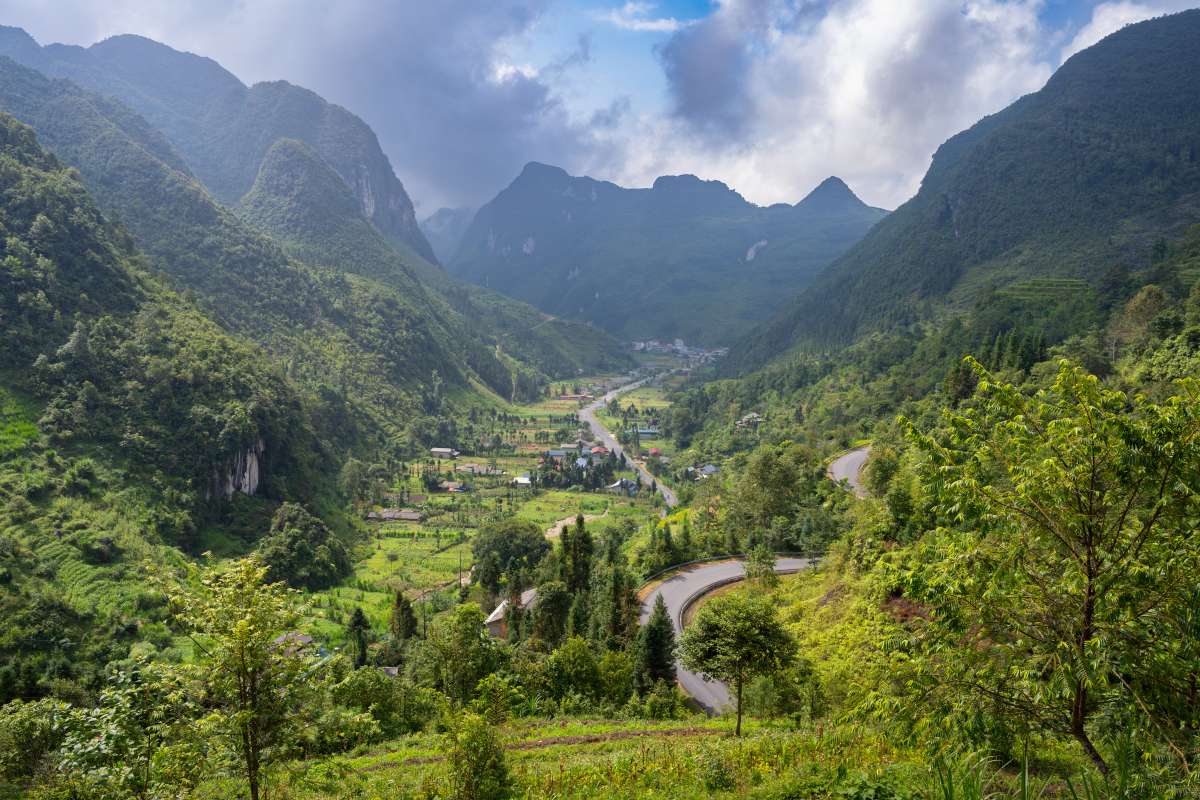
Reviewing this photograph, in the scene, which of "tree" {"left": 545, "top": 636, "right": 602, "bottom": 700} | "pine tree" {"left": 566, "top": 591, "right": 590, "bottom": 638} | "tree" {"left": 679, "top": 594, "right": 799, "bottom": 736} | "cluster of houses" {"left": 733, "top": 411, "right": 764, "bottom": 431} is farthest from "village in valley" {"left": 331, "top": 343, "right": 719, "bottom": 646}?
"tree" {"left": 679, "top": 594, "right": 799, "bottom": 736}

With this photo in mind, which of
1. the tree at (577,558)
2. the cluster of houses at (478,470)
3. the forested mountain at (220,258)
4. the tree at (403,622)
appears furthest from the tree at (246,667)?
the forested mountain at (220,258)

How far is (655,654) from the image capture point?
25.2 m

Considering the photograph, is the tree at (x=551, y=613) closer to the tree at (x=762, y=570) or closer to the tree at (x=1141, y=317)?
the tree at (x=762, y=570)

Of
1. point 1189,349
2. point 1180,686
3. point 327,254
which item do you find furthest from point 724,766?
point 327,254

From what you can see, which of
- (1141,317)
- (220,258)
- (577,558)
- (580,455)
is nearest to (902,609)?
(577,558)

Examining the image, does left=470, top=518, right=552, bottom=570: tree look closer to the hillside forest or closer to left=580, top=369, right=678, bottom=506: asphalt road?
the hillside forest

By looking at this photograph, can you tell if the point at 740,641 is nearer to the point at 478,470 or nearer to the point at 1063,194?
the point at 478,470

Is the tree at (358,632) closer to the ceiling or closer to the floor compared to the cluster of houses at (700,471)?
closer to the floor

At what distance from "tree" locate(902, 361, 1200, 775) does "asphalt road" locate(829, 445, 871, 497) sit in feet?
129

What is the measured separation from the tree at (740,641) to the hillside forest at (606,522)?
4.5 inches

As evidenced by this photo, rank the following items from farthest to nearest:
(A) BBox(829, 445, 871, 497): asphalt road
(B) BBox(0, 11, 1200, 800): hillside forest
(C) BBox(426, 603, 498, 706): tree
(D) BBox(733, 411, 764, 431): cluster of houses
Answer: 1. (D) BBox(733, 411, 764, 431): cluster of houses
2. (A) BBox(829, 445, 871, 497): asphalt road
3. (C) BBox(426, 603, 498, 706): tree
4. (B) BBox(0, 11, 1200, 800): hillside forest

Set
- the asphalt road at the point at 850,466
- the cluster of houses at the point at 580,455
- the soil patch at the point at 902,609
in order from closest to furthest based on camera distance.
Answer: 1. the soil patch at the point at 902,609
2. the asphalt road at the point at 850,466
3. the cluster of houses at the point at 580,455

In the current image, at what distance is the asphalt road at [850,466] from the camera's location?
4678 centimetres

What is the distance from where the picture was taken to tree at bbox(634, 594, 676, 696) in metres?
25.1
